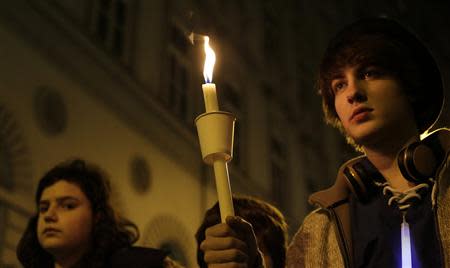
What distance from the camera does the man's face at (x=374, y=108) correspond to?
5.05 feet

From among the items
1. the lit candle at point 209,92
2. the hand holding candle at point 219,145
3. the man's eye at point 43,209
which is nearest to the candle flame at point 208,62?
the lit candle at point 209,92

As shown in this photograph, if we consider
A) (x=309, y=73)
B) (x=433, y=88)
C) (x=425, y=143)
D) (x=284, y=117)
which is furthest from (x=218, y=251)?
(x=309, y=73)

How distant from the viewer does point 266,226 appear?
8.13 feet

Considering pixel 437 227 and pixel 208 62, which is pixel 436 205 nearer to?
pixel 437 227

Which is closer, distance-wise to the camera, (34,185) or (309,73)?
(34,185)

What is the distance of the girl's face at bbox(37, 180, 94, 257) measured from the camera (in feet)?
8.20

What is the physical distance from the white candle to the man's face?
20.3 inches

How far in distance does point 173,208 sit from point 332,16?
9.13m

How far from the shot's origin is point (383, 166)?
158 centimetres

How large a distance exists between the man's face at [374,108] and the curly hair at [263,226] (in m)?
0.96

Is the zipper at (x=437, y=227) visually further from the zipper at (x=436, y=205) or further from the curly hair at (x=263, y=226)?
the curly hair at (x=263, y=226)

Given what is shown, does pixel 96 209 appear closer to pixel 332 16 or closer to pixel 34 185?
pixel 34 185

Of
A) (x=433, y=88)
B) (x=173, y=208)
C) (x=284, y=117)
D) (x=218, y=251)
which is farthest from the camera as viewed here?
(x=284, y=117)

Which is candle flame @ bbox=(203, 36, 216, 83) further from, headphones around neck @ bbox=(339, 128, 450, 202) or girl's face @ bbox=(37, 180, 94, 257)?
girl's face @ bbox=(37, 180, 94, 257)
